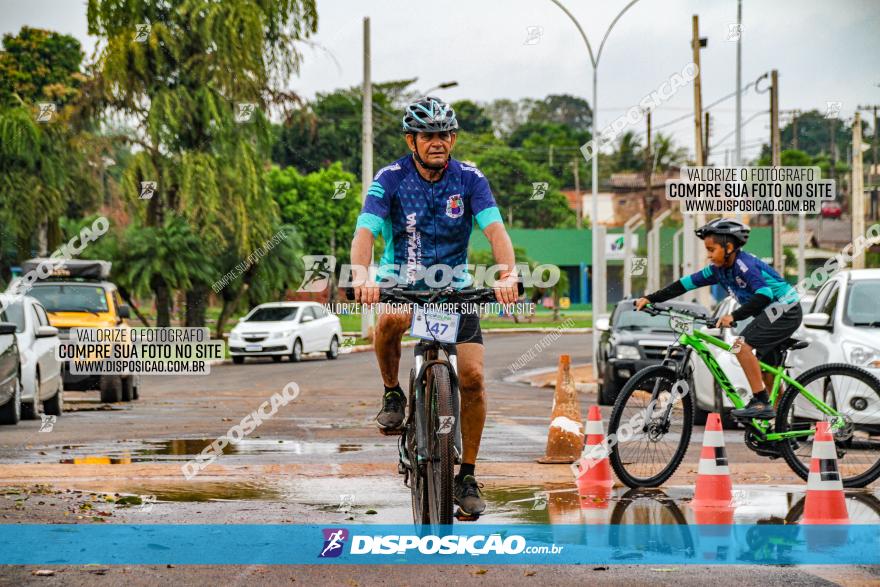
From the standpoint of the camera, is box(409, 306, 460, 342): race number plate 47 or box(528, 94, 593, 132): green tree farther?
box(528, 94, 593, 132): green tree

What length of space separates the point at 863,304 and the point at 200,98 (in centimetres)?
2618

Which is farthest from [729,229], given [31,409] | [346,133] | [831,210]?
[831,210]

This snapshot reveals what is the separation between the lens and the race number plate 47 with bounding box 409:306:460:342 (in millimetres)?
7012

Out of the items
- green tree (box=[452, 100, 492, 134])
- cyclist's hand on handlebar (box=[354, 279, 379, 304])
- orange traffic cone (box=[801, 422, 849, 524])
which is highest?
green tree (box=[452, 100, 492, 134])

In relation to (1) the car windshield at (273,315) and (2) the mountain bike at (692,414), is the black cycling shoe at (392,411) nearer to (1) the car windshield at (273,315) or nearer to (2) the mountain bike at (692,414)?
(2) the mountain bike at (692,414)

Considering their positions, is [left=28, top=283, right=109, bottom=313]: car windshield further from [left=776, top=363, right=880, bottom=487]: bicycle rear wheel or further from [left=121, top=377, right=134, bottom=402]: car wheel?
[left=776, top=363, right=880, bottom=487]: bicycle rear wheel

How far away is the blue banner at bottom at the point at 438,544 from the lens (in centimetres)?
681

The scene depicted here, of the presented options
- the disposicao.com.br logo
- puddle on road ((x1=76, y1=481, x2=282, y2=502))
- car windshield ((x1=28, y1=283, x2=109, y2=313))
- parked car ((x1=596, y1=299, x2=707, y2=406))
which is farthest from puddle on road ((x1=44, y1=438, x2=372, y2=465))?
car windshield ((x1=28, y1=283, x2=109, y2=313))

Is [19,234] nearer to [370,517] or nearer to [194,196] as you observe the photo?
[194,196]

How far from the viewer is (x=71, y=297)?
A: 73.7ft

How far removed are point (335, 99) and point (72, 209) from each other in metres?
27.2

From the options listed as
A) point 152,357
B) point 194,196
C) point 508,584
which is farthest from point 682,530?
point 194,196

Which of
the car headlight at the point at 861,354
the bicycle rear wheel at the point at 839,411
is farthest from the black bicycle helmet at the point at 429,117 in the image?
the car headlight at the point at 861,354

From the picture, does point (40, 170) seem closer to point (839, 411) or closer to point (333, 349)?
point (333, 349)
